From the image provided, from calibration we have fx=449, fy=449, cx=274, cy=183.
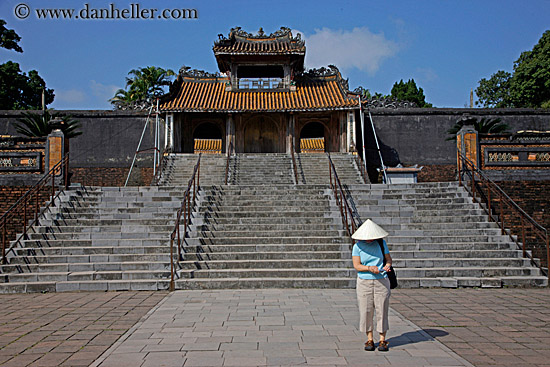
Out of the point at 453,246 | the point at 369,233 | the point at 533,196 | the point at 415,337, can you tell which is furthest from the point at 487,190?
the point at 369,233

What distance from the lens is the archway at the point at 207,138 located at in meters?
22.3

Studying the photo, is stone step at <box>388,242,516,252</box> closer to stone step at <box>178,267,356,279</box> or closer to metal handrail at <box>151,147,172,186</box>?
stone step at <box>178,267,356,279</box>

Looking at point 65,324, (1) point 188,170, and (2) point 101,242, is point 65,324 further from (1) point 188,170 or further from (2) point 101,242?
(1) point 188,170

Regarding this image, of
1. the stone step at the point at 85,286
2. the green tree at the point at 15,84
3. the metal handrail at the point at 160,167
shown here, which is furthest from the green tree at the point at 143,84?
the stone step at the point at 85,286

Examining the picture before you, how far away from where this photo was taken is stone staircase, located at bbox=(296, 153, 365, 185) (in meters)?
17.3

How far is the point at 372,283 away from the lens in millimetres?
4965

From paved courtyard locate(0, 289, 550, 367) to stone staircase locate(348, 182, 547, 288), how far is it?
70cm

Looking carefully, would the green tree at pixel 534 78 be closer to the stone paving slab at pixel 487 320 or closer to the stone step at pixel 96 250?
the stone paving slab at pixel 487 320

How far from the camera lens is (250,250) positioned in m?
10.0

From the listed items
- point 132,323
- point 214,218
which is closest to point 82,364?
point 132,323

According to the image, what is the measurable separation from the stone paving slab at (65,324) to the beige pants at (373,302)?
2.89 metres

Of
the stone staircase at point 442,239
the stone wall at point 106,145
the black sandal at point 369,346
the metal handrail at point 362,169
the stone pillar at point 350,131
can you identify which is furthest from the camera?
the stone wall at point 106,145

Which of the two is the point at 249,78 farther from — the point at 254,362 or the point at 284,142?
the point at 254,362

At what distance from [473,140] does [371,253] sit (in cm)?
996
